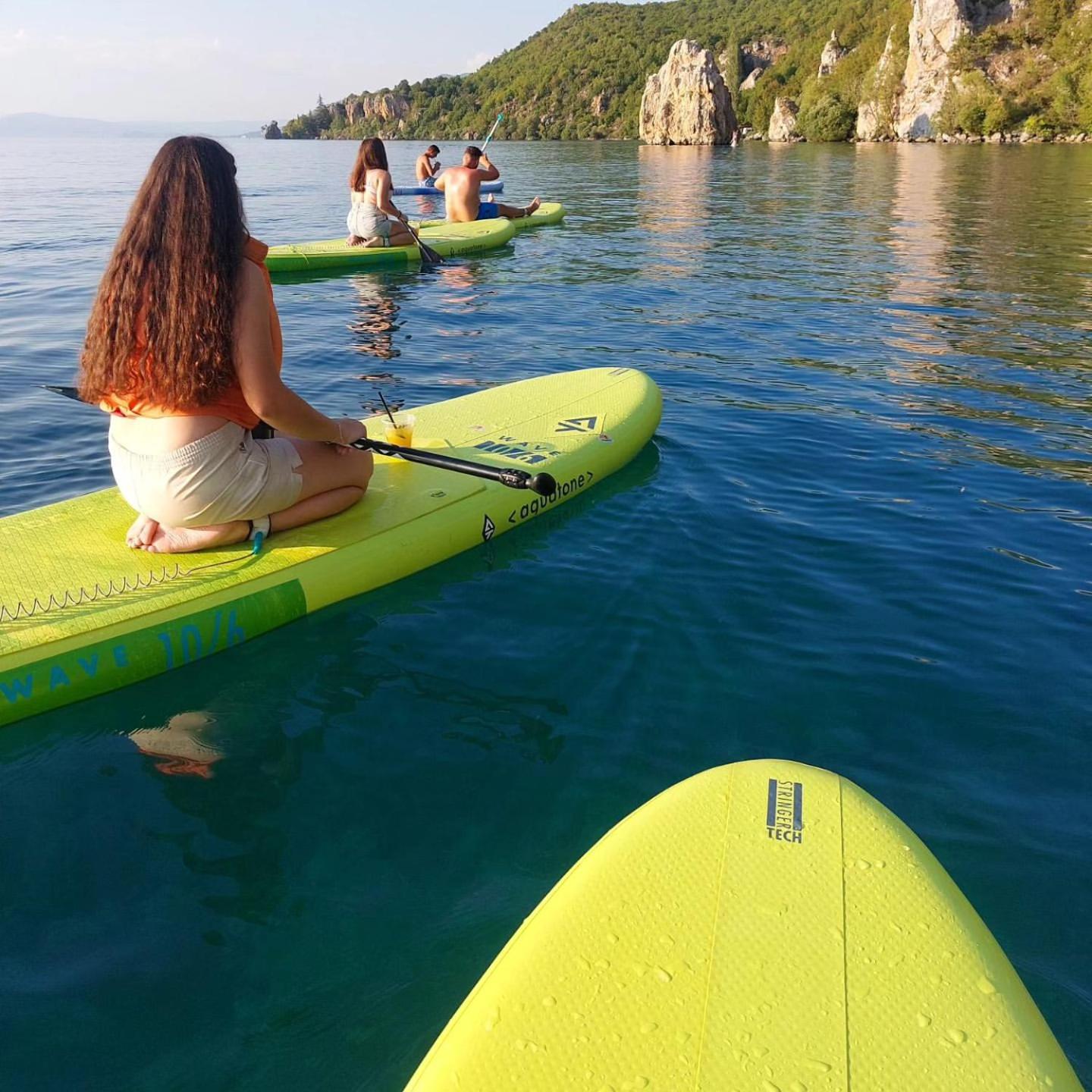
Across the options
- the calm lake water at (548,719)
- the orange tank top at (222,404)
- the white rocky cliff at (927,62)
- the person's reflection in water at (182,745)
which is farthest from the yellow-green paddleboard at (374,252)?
the white rocky cliff at (927,62)

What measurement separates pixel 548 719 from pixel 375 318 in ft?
27.2

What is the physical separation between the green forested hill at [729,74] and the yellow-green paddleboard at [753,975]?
57.0 metres

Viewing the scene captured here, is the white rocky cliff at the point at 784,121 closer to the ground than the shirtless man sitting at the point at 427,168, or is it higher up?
higher up

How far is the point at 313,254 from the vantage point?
42.2ft

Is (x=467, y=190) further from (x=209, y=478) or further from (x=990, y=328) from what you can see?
(x=209, y=478)

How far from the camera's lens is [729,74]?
3462 inches

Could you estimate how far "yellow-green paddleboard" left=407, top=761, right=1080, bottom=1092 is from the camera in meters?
1.75

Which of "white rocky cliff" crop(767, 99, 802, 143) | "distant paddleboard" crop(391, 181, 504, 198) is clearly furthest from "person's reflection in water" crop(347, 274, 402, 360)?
"white rocky cliff" crop(767, 99, 802, 143)

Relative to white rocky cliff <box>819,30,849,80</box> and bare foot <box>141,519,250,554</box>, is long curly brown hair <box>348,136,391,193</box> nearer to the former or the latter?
bare foot <box>141,519,250,554</box>

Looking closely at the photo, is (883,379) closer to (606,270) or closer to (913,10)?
(606,270)

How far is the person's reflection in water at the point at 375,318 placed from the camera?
9570 millimetres

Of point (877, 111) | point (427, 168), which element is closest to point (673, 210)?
point (427, 168)

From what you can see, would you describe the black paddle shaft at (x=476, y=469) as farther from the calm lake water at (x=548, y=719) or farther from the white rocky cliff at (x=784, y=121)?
the white rocky cliff at (x=784, y=121)

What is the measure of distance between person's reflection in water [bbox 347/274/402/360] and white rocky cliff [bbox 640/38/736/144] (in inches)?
2834
